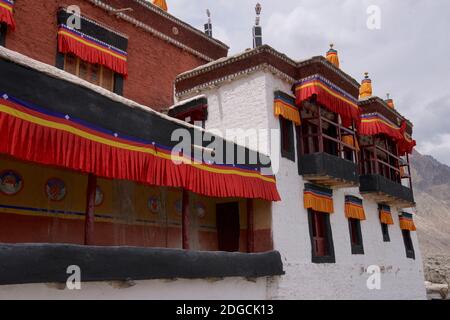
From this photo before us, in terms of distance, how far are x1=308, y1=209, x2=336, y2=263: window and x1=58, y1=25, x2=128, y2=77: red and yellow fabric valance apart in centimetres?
613

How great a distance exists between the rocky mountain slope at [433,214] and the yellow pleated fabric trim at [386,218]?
15.6 metres

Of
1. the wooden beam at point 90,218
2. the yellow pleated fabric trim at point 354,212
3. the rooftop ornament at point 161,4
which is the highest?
the rooftop ornament at point 161,4

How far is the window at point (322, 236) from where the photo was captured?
11.5m

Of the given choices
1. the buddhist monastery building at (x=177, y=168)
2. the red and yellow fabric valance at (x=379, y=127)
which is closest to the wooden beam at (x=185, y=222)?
the buddhist monastery building at (x=177, y=168)

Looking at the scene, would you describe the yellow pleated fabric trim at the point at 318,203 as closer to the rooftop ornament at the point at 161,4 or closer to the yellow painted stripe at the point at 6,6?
the rooftop ornament at the point at 161,4

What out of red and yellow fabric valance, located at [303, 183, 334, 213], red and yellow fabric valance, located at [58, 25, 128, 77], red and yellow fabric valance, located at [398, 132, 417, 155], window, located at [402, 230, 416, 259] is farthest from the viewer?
window, located at [402, 230, 416, 259]

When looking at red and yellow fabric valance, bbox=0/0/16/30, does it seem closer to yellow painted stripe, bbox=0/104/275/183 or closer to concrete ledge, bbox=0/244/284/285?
yellow painted stripe, bbox=0/104/275/183

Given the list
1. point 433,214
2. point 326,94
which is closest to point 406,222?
point 326,94

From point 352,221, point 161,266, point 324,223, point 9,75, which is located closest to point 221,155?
point 161,266

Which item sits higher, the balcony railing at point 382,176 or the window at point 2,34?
the window at point 2,34

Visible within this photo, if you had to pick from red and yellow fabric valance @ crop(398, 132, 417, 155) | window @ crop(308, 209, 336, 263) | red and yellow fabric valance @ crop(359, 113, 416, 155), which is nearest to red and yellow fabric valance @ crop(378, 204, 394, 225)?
red and yellow fabric valance @ crop(359, 113, 416, 155)

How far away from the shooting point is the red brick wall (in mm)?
9562

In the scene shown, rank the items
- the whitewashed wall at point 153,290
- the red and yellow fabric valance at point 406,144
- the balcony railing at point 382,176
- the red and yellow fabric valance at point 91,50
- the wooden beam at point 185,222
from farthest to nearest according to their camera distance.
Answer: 1. the red and yellow fabric valance at point 406,144
2. the balcony railing at point 382,176
3. the red and yellow fabric valance at point 91,50
4. the wooden beam at point 185,222
5. the whitewashed wall at point 153,290
